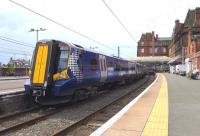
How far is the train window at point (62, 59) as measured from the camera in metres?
15.6

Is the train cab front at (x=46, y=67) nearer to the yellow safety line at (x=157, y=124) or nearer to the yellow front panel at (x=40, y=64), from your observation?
the yellow front panel at (x=40, y=64)

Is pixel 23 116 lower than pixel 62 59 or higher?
lower

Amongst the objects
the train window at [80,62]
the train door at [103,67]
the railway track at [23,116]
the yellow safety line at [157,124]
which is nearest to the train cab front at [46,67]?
the railway track at [23,116]

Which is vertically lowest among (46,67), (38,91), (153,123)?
(153,123)

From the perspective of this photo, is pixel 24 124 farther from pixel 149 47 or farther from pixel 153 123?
pixel 149 47

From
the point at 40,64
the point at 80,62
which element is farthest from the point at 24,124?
the point at 80,62

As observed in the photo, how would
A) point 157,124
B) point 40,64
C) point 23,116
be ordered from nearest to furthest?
point 157,124
point 23,116
point 40,64

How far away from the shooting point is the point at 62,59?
619 inches

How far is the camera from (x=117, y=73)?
28562 millimetres

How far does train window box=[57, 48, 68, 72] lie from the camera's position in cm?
1556

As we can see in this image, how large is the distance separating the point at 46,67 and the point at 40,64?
0.39 meters

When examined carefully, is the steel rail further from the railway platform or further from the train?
the railway platform

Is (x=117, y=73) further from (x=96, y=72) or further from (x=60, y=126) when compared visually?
(x=60, y=126)

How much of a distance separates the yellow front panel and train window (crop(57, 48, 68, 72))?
615 millimetres
